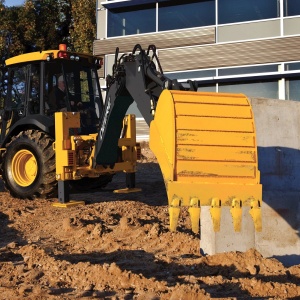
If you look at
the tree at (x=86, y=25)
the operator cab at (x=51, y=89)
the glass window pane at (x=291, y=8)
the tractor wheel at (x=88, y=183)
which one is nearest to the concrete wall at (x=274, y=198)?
the operator cab at (x=51, y=89)

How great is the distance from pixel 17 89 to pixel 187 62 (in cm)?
1018

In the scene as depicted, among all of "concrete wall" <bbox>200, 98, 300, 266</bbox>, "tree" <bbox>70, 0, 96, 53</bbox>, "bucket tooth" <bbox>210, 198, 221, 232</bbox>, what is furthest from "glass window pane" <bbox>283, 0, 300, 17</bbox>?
"bucket tooth" <bbox>210, 198, 221, 232</bbox>

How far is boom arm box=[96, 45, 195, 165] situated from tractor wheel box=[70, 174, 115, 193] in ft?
4.15

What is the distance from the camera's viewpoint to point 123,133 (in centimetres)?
1026

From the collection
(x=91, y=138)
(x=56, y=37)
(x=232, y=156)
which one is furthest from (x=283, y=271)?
(x=56, y=37)

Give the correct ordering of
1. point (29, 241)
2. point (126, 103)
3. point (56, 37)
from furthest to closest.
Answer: point (56, 37) → point (126, 103) → point (29, 241)

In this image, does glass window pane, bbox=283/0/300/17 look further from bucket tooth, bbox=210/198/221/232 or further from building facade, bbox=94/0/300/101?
bucket tooth, bbox=210/198/221/232

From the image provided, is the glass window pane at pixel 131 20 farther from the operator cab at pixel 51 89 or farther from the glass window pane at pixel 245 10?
the operator cab at pixel 51 89

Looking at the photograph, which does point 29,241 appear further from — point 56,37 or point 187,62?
point 56,37

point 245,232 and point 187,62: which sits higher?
point 187,62

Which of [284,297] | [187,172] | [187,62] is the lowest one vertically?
[284,297]

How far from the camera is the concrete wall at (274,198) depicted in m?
6.32

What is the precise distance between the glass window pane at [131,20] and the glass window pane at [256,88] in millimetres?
3848

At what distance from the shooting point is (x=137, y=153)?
10.3 meters
